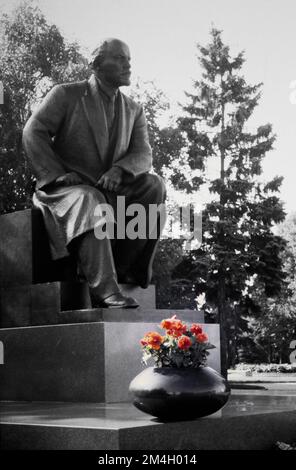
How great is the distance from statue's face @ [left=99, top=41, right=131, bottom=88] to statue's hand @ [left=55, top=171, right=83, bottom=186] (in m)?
1.05

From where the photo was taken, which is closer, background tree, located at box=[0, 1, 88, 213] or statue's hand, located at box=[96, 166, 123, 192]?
statue's hand, located at box=[96, 166, 123, 192]

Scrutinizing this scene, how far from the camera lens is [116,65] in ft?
23.1

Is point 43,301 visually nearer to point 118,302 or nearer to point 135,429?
point 118,302

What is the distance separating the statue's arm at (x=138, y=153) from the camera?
23.0 feet

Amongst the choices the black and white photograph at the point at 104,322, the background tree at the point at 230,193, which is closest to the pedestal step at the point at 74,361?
the black and white photograph at the point at 104,322

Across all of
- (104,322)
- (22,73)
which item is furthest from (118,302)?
(22,73)

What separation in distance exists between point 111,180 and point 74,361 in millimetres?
1718

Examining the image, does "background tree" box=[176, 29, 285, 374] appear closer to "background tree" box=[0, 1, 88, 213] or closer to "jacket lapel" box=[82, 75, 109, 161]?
"background tree" box=[0, 1, 88, 213]

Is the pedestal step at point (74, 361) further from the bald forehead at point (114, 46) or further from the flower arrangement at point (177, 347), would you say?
the bald forehead at point (114, 46)

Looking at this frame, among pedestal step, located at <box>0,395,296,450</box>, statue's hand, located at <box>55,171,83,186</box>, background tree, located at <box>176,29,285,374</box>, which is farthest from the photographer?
background tree, located at <box>176,29,285,374</box>

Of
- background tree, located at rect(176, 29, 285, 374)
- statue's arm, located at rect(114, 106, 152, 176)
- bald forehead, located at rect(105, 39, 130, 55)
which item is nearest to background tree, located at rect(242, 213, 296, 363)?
background tree, located at rect(176, 29, 285, 374)

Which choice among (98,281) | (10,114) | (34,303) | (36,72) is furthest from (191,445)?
(36,72)

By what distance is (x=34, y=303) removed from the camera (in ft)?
22.0

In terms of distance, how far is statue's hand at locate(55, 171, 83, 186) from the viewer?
6.74 metres
